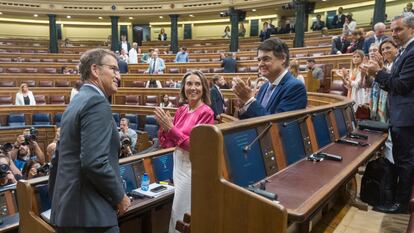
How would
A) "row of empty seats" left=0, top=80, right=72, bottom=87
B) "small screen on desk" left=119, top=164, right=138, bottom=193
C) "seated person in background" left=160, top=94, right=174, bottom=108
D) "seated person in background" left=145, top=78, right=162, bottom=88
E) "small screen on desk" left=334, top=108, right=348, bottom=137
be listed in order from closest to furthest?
"small screen on desk" left=119, top=164, right=138, bottom=193
"small screen on desk" left=334, top=108, right=348, bottom=137
"seated person in background" left=160, top=94, right=174, bottom=108
"seated person in background" left=145, top=78, right=162, bottom=88
"row of empty seats" left=0, top=80, right=72, bottom=87

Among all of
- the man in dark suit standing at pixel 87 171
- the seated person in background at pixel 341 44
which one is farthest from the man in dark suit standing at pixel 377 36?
the man in dark suit standing at pixel 87 171

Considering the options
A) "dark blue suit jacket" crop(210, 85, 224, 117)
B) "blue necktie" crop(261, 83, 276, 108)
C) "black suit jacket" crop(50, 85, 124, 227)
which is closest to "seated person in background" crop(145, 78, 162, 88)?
"dark blue suit jacket" crop(210, 85, 224, 117)

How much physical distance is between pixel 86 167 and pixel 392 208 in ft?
6.05

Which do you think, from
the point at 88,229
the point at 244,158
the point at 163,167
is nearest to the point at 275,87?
the point at 244,158

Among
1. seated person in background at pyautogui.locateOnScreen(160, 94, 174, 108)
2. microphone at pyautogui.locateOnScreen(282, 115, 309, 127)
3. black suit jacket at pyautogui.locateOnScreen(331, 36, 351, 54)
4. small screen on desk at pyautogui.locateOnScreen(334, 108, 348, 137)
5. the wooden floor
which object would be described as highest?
black suit jacket at pyautogui.locateOnScreen(331, 36, 351, 54)

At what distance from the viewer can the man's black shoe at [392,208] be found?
2.08m

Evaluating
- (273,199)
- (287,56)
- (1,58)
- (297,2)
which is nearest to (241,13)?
(297,2)

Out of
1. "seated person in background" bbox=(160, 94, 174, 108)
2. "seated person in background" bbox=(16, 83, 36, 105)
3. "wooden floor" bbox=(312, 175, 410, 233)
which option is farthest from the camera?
"seated person in background" bbox=(16, 83, 36, 105)

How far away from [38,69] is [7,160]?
635 cm

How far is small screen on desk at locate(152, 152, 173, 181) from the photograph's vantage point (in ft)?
7.97

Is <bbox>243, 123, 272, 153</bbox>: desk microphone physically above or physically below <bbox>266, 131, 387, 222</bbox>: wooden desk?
above

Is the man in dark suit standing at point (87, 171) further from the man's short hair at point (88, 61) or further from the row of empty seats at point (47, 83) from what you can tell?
the row of empty seats at point (47, 83)

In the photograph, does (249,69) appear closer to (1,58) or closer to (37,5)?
(1,58)

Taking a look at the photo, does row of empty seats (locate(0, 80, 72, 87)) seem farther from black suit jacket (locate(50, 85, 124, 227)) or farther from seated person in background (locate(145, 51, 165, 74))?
black suit jacket (locate(50, 85, 124, 227))
